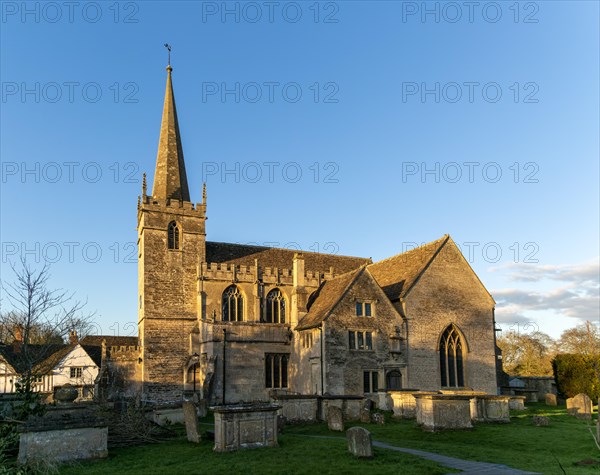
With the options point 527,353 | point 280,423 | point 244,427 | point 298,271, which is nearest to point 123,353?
point 298,271

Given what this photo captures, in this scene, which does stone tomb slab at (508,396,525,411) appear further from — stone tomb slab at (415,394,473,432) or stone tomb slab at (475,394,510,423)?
stone tomb slab at (415,394,473,432)

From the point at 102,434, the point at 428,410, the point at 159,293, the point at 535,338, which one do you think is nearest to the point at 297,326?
the point at 159,293

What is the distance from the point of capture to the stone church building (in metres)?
34.5

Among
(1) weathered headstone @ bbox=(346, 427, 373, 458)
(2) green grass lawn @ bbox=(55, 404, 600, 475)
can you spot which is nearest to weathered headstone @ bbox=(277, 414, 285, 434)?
(2) green grass lawn @ bbox=(55, 404, 600, 475)

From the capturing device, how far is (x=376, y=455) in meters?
16.5

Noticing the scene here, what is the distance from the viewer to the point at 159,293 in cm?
4138

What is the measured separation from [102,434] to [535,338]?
266ft

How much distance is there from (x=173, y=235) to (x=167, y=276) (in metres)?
3.41

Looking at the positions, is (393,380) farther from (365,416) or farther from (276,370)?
(365,416)

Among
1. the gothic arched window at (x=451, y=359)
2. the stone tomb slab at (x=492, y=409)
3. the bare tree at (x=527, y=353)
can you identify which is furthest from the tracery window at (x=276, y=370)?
the bare tree at (x=527, y=353)

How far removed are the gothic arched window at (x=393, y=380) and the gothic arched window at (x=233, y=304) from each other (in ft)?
41.8

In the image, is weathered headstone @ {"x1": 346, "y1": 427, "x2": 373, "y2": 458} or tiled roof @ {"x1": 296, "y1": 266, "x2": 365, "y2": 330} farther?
tiled roof @ {"x1": 296, "y1": 266, "x2": 365, "y2": 330}

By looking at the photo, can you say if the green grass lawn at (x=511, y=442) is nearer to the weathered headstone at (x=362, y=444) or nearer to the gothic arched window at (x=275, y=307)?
the weathered headstone at (x=362, y=444)

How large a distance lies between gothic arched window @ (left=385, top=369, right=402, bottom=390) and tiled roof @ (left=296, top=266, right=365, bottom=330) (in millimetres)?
5625
